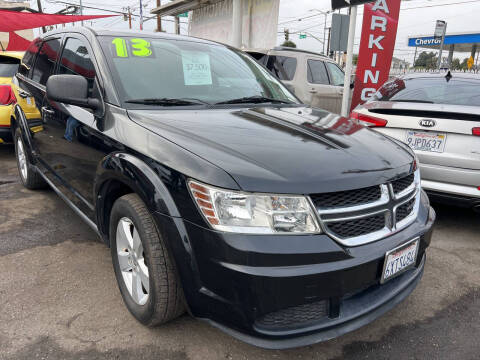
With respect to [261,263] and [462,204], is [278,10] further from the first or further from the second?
[261,263]

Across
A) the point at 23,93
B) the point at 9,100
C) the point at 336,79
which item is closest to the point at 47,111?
the point at 23,93

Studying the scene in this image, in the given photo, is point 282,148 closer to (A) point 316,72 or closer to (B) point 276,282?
(B) point 276,282

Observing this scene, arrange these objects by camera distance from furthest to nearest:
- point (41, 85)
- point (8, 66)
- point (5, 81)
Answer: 1. point (8, 66)
2. point (5, 81)
3. point (41, 85)

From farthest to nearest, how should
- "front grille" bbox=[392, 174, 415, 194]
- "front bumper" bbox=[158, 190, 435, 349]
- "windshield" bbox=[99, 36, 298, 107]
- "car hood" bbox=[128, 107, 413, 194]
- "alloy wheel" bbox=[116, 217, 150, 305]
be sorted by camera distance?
"windshield" bbox=[99, 36, 298, 107], "alloy wheel" bbox=[116, 217, 150, 305], "front grille" bbox=[392, 174, 415, 194], "car hood" bbox=[128, 107, 413, 194], "front bumper" bbox=[158, 190, 435, 349]

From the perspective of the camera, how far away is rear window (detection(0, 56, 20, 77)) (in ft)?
18.9

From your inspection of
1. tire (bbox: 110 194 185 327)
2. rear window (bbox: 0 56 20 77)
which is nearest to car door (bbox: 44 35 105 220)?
tire (bbox: 110 194 185 327)

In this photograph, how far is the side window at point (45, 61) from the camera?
339 centimetres

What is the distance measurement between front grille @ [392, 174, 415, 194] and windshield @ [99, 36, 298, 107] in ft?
3.95

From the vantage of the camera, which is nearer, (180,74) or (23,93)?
(180,74)

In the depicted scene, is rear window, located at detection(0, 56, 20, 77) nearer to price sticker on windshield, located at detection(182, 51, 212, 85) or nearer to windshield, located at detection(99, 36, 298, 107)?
windshield, located at detection(99, 36, 298, 107)

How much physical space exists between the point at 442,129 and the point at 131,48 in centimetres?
265

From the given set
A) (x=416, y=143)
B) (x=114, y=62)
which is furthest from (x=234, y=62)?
(x=416, y=143)

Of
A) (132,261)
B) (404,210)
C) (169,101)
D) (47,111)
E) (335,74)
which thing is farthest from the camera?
(335,74)

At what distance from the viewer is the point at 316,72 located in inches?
307
